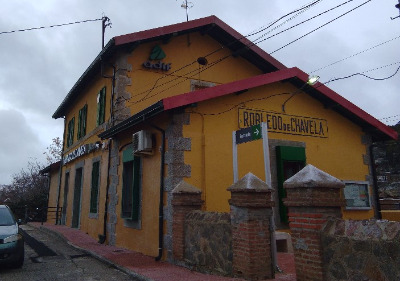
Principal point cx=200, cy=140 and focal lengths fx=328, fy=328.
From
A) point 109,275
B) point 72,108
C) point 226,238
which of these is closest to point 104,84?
point 72,108

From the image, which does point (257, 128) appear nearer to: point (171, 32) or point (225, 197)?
point (225, 197)

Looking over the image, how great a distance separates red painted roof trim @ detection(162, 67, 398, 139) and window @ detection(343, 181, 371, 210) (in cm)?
201

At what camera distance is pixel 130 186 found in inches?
400

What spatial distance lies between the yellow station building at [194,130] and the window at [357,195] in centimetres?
3

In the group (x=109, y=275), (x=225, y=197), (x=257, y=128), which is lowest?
(x=109, y=275)

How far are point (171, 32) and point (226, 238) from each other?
8062 millimetres

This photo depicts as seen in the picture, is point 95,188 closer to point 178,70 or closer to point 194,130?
point 178,70

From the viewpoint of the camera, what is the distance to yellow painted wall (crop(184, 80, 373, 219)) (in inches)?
325

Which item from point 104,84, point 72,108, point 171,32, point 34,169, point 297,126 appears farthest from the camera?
point 34,169

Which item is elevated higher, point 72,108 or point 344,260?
point 72,108

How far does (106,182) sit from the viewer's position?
11.4 meters

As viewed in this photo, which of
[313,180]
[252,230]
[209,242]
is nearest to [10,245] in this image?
[209,242]

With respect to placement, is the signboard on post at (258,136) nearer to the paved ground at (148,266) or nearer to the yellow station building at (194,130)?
the yellow station building at (194,130)

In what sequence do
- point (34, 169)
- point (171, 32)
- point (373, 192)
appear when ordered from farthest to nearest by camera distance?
point (34, 169), point (171, 32), point (373, 192)
